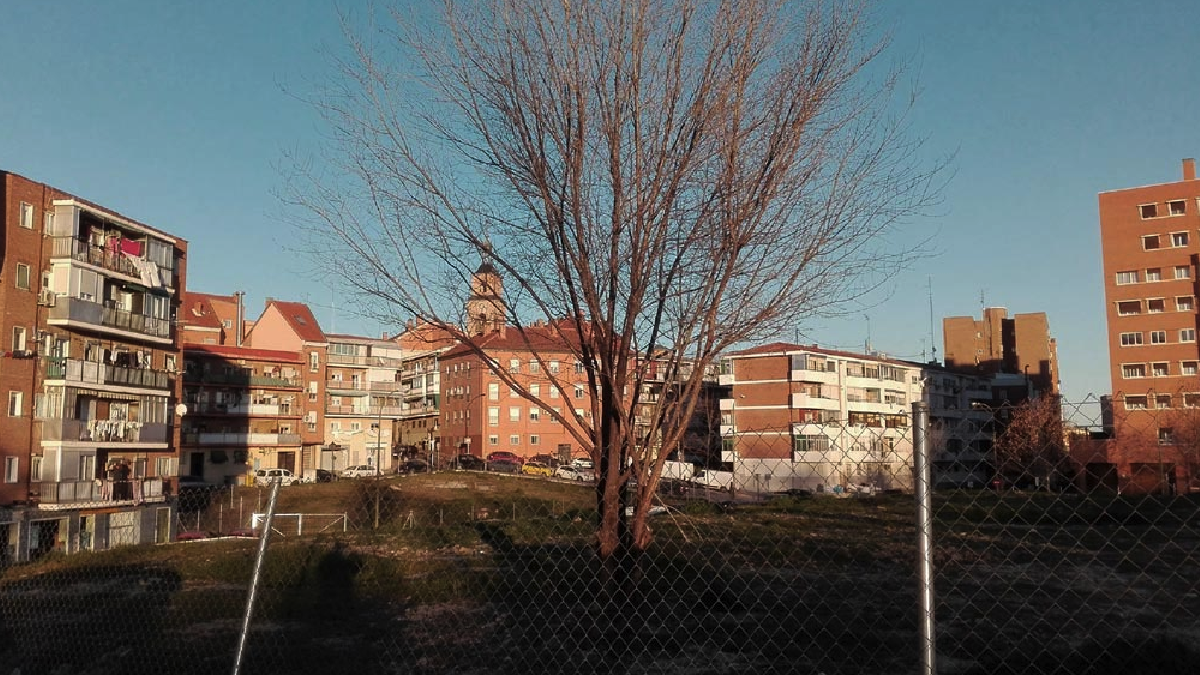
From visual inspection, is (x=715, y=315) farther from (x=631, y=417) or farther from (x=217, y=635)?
(x=217, y=635)

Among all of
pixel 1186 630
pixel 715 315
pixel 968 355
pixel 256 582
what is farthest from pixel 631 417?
pixel 968 355

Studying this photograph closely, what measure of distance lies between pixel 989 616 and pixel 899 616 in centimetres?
89

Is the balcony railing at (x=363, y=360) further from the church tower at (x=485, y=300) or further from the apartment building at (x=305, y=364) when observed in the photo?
the church tower at (x=485, y=300)

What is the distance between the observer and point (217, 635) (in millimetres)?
9117

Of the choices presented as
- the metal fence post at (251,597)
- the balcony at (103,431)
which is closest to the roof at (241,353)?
the balcony at (103,431)

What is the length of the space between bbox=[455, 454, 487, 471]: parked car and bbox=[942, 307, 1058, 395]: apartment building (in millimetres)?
60937

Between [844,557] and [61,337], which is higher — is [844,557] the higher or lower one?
the lower one

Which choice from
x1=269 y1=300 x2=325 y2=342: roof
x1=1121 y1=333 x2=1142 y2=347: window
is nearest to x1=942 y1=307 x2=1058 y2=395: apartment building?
x1=1121 y1=333 x2=1142 y2=347: window

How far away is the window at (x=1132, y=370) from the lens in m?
58.2

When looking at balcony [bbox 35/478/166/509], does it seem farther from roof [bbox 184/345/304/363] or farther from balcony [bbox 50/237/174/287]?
roof [bbox 184/345/304/363]

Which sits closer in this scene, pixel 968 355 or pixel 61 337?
pixel 61 337

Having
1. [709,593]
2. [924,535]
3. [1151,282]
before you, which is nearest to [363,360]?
[1151,282]

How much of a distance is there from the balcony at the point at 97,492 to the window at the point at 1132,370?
5411 centimetres

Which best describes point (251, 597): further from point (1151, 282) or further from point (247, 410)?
point (1151, 282)
